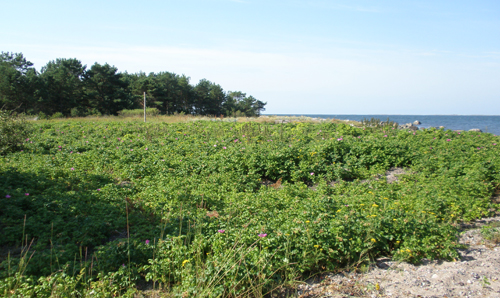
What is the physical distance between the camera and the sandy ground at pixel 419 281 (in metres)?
2.71

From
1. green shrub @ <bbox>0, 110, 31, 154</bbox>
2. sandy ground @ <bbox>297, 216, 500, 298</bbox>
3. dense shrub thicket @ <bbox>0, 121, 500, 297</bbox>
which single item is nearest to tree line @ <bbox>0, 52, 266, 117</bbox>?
green shrub @ <bbox>0, 110, 31, 154</bbox>

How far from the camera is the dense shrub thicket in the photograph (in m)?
2.71

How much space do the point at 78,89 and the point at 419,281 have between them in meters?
38.4

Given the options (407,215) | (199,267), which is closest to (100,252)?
(199,267)

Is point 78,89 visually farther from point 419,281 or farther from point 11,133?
point 419,281

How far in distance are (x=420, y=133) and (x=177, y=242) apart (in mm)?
9078

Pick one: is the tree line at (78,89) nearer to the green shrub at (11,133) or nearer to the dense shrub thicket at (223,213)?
the green shrub at (11,133)

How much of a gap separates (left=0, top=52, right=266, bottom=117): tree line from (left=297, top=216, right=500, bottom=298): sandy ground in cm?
2096

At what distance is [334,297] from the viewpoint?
8.72 feet

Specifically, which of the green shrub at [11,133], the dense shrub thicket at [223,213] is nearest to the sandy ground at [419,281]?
the dense shrub thicket at [223,213]

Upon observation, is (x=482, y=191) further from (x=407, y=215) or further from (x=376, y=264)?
(x=376, y=264)

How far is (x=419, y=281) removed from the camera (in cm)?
288

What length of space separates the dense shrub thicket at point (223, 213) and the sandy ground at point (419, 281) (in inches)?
5.4

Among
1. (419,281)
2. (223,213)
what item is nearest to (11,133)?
(223,213)
